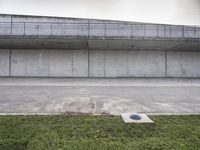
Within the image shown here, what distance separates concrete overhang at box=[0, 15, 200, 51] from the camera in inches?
586

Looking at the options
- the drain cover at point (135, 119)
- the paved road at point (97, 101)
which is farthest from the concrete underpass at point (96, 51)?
the drain cover at point (135, 119)

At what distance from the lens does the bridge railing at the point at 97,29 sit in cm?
1527

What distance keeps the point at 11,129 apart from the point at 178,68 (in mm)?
18317

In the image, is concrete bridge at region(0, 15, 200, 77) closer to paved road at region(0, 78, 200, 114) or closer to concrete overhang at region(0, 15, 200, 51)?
concrete overhang at region(0, 15, 200, 51)

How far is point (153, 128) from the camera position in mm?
3176

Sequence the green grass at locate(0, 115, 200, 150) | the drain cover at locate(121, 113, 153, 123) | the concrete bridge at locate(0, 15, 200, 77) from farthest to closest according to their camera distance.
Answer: the concrete bridge at locate(0, 15, 200, 77) → the drain cover at locate(121, 113, 153, 123) → the green grass at locate(0, 115, 200, 150)

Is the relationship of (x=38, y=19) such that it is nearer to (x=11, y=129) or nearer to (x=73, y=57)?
(x=73, y=57)

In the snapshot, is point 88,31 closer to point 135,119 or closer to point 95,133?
point 135,119

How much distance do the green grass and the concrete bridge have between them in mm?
11431

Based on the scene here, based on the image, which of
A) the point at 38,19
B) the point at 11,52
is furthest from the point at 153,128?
the point at 11,52

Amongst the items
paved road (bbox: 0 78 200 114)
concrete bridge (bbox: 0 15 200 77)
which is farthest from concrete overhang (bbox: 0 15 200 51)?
paved road (bbox: 0 78 200 114)

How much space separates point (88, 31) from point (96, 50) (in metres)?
2.41

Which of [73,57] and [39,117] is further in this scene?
[73,57]

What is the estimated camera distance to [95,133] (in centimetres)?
295
